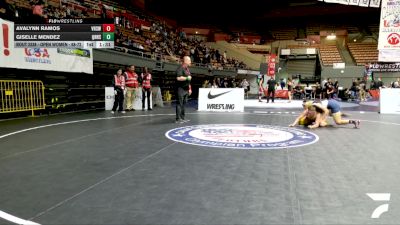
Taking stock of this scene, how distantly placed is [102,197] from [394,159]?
163 inches

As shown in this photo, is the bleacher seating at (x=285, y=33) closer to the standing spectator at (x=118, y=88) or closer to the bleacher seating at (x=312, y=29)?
the bleacher seating at (x=312, y=29)

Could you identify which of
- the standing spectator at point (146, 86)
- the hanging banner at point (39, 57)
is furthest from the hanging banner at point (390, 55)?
the hanging banner at point (39, 57)

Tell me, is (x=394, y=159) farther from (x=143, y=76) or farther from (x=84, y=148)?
(x=143, y=76)

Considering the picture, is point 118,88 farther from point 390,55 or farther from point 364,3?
point 364,3

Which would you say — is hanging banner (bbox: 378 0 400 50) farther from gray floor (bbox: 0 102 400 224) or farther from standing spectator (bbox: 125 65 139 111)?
standing spectator (bbox: 125 65 139 111)

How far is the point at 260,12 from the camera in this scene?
3856 centimetres

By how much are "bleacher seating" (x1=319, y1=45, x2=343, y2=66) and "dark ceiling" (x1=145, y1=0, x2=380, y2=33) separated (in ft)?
10.1

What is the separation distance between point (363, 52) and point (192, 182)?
37.8m

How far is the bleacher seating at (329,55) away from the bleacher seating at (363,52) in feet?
5.08

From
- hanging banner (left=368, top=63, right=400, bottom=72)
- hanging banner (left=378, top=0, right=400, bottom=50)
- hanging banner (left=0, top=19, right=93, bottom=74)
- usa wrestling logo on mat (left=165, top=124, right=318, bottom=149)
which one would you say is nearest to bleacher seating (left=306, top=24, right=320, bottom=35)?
hanging banner (left=368, top=63, right=400, bottom=72)

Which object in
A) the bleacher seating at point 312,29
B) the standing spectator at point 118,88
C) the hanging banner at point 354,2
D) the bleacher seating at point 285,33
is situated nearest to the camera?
the standing spectator at point 118,88

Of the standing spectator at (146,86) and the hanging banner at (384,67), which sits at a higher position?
the hanging banner at (384,67)
